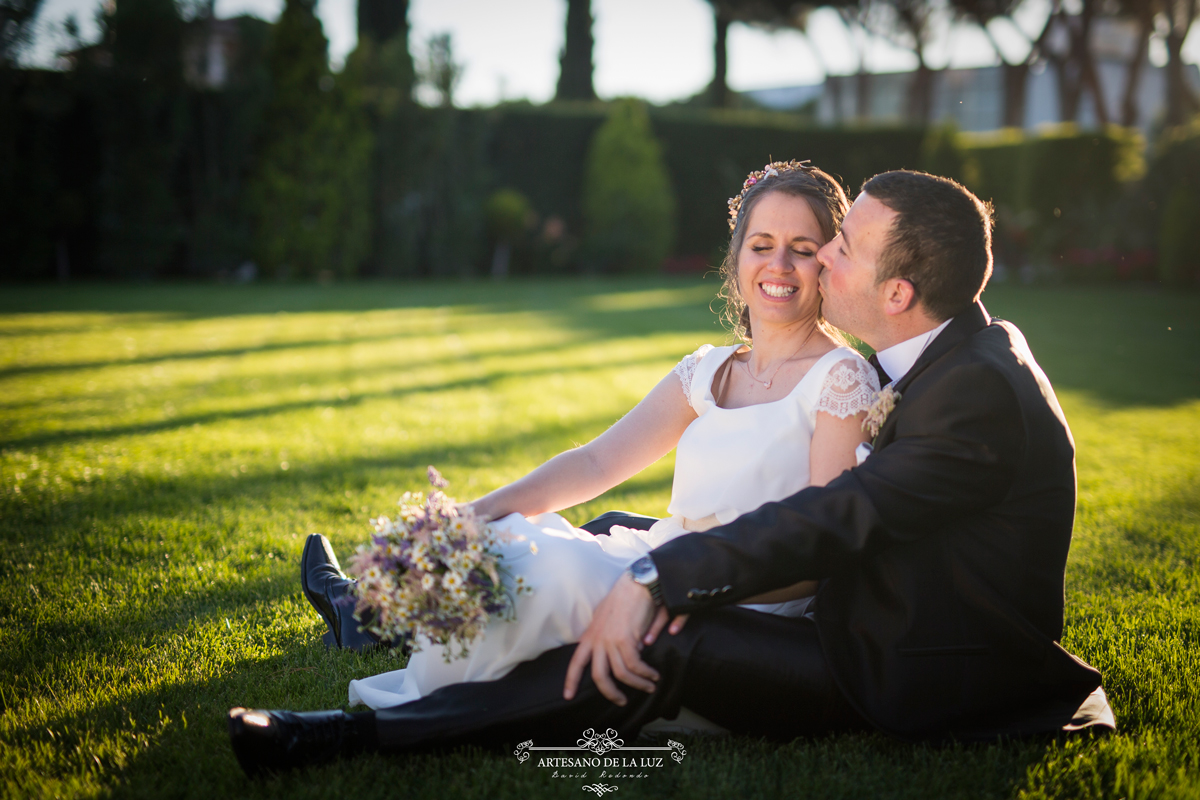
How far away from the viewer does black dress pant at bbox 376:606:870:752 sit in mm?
1932

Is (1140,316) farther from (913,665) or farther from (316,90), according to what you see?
(316,90)

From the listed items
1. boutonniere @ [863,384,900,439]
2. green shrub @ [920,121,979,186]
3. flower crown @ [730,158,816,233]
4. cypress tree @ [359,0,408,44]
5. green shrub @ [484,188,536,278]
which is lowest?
boutonniere @ [863,384,900,439]

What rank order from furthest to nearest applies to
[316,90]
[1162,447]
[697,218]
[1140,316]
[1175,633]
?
[697,218], [316,90], [1140,316], [1162,447], [1175,633]

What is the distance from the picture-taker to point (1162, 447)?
5.89 meters

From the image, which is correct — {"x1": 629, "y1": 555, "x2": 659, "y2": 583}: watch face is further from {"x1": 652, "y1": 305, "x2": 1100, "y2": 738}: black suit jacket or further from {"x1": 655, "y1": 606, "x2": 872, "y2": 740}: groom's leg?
{"x1": 655, "y1": 606, "x2": 872, "y2": 740}: groom's leg

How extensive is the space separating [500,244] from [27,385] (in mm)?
14220

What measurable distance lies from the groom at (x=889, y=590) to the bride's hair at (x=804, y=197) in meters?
0.34

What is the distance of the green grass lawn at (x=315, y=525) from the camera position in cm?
198

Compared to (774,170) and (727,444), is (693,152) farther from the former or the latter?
(727,444)

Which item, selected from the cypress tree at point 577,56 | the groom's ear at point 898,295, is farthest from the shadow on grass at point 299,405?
the cypress tree at point 577,56

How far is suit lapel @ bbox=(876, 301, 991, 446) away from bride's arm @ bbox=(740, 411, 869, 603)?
12 centimetres

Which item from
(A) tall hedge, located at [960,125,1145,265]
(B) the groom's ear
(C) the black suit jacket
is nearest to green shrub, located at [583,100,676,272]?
(A) tall hedge, located at [960,125,1145,265]

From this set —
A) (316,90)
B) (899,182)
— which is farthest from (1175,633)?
(316,90)

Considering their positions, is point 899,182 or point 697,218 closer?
point 899,182
